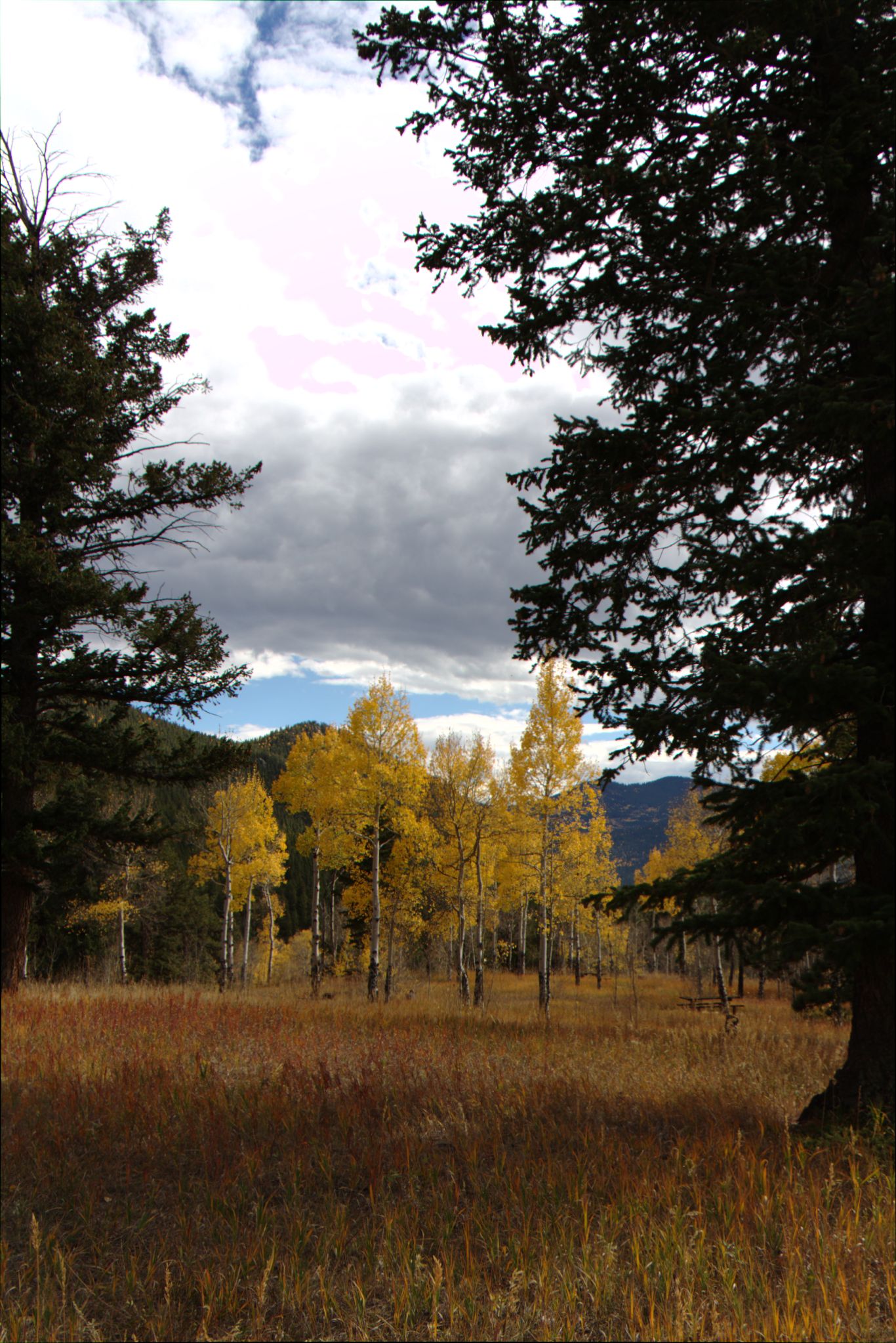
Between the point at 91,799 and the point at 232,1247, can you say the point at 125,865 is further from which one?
the point at 232,1247

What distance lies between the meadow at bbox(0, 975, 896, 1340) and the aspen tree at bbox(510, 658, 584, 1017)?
1351 cm

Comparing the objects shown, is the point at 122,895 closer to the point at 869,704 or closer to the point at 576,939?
the point at 576,939

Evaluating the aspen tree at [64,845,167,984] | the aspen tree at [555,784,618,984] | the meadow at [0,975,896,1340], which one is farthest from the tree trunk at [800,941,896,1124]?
the aspen tree at [64,845,167,984]

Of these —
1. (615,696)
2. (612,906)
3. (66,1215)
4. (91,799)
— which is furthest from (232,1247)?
(91,799)

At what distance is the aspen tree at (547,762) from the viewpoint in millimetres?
21703

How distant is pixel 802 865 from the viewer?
534 centimetres

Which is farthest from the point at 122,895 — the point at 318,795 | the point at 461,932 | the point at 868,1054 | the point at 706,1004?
the point at 868,1054

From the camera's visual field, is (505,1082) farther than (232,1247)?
Yes

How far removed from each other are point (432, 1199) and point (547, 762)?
17914 mm

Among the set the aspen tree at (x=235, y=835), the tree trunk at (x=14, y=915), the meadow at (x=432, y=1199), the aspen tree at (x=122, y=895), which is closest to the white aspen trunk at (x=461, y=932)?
the aspen tree at (x=235, y=835)

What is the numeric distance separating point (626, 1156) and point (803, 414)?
5008 millimetres

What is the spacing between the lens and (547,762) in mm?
21812

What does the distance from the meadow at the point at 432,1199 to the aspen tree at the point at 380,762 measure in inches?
483

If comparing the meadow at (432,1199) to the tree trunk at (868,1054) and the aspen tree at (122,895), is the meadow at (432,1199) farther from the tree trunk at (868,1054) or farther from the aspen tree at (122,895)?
the aspen tree at (122,895)
